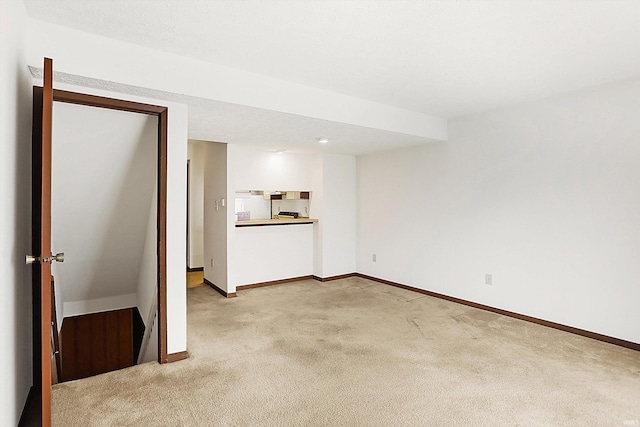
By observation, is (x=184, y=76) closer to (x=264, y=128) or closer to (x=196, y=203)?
(x=264, y=128)

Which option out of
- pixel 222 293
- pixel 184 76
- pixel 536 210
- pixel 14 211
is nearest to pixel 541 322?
pixel 536 210

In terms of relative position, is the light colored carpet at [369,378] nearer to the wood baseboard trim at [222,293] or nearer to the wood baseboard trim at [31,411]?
the wood baseboard trim at [31,411]

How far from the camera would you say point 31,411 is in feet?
7.07

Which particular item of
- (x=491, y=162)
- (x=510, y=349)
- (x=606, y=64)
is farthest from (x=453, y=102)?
(x=510, y=349)

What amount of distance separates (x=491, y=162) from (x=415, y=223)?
131cm

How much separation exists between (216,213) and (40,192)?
10.2ft

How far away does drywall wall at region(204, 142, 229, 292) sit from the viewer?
4746 millimetres

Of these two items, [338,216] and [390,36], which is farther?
[338,216]

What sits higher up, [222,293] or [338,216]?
[338,216]

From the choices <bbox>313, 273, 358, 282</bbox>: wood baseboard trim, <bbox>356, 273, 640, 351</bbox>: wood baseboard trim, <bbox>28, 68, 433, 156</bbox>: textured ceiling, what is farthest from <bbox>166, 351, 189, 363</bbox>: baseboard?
<bbox>356, 273, 640, 351</bbox>: wood baseboard trim

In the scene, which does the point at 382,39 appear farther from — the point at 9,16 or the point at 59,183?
the point at 59,183

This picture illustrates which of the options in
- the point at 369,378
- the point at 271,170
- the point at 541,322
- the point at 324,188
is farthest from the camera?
the point at 324,188

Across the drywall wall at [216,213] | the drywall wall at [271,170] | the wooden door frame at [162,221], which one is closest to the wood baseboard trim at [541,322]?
the drywall wall at [271,170]

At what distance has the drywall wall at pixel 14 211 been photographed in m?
1.56
